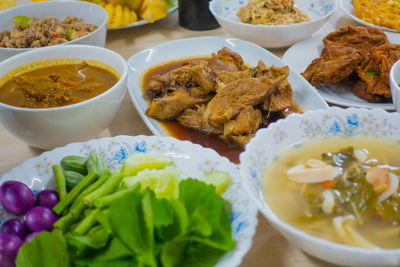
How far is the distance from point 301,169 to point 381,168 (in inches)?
8.1

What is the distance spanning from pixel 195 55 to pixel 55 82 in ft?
2.77

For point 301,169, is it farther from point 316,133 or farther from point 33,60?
point 33,60

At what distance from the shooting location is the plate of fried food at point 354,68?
1.66 m

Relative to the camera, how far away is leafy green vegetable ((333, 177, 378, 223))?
971mm

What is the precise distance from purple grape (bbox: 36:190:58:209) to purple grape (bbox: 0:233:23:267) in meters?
0.16

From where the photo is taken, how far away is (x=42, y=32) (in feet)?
6.63

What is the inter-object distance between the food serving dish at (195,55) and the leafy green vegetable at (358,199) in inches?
24.8

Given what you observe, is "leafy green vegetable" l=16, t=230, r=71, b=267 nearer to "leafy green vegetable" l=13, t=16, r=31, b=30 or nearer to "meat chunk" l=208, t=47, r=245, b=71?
"meat chunk" l=208, t=47, r=245, b=71

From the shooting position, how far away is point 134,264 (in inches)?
34.9

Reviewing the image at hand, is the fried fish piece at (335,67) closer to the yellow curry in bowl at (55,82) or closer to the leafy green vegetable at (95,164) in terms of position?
the yellow curry in bowl at (55,82)

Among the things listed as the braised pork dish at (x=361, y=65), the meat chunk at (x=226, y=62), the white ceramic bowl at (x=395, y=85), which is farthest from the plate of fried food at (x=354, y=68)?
the meat chunk at (x=226, y=62)

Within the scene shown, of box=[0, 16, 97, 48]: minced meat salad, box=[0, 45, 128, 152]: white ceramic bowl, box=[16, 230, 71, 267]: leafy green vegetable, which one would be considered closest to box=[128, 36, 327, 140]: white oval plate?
box=[0, 45, 128, 152]: white ceramic bowl

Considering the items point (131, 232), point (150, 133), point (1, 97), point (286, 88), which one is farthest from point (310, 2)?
point (131, 232)

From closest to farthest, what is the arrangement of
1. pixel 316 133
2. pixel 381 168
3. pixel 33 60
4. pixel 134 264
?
pixel 134 264
pixel 381 168
pixel 316 133
pixel 33 60
